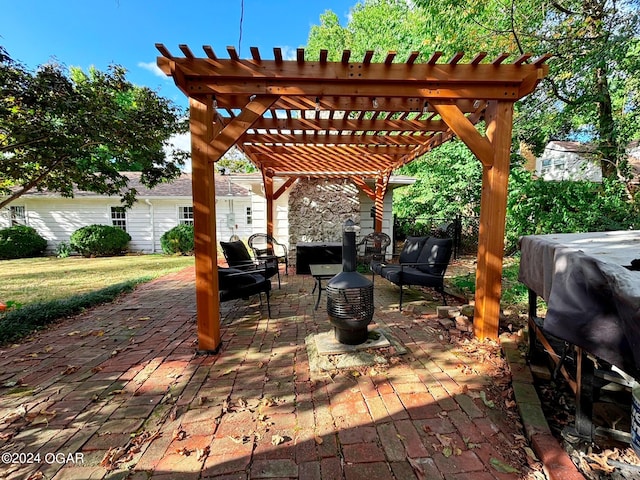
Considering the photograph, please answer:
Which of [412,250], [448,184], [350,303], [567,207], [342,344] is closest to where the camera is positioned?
[350,303]

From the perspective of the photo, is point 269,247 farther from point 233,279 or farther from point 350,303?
point 350,303

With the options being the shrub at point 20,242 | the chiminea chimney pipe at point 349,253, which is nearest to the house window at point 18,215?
the shrub at point 20,242

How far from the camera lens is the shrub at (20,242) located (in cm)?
1038

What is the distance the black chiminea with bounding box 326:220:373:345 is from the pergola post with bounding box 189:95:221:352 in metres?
1.19

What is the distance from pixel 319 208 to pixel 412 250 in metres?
3.47

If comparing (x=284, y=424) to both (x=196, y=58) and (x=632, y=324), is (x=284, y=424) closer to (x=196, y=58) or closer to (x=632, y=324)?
(x=632, y=324)

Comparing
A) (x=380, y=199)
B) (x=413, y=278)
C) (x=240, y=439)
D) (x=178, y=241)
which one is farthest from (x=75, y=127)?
(x=178, y=241)

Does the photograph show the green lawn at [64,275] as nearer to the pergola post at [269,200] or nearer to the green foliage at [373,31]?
the pergola post at [269,200]

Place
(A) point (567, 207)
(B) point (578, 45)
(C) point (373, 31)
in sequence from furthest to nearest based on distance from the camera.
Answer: (C) point (373, 31)
(A) point (567, 207)
(B) point (578, 45)

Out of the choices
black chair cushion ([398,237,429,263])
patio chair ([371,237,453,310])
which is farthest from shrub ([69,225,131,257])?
black chair cushion ([398,237,429,263])

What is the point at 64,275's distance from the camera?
735 cm

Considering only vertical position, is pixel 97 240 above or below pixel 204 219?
below

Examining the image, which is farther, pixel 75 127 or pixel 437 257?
pixel 437 257

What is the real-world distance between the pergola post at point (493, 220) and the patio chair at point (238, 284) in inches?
103
